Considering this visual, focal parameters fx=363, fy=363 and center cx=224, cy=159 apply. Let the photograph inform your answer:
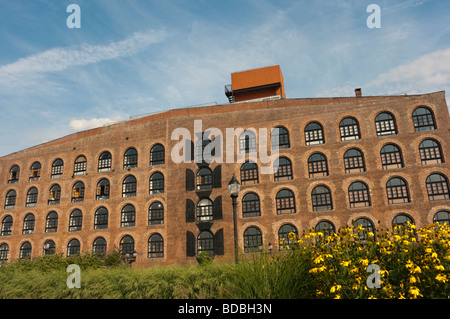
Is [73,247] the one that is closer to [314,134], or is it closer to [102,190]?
[102,190]

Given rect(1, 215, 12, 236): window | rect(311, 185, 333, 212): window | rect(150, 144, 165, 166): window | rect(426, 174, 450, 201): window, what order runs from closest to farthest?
rect(426, 174, 450, 201): window → rect(311, 185, 333, 212): window → rect(150, 144, 165, 166): window → rect(1, 215, 12, 236): window

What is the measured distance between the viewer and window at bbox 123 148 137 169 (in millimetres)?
38625

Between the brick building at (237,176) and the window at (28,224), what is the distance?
16 cm

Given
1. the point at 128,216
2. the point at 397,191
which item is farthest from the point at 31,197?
the point at 397,191

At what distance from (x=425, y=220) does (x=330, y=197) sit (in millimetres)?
7492

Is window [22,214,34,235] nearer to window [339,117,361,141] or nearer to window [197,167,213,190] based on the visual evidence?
window [197,167,213,190]

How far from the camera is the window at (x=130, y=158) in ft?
127

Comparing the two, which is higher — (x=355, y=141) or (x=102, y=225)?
(x=355, y=141)

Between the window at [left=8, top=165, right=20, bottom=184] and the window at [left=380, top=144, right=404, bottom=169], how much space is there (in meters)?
40.6

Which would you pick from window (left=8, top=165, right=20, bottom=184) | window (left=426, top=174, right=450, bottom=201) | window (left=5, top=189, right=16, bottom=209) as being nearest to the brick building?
window (left=426, top=174, right=450, bottom=201)

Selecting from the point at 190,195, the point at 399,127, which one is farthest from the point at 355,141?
the point at 190,195

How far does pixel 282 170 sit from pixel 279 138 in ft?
10.3
